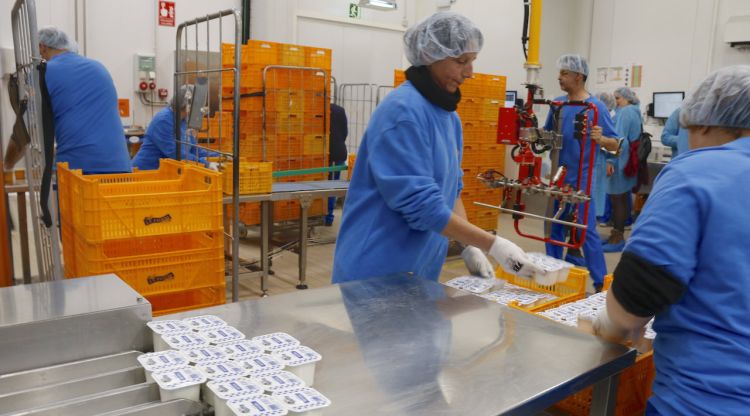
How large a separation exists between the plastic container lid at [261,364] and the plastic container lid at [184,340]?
130 mm

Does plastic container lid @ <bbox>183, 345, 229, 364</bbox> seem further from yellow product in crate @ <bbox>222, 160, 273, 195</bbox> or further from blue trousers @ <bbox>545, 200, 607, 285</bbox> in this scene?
blue trousers @ <bbox>545, 200, 607, 285</bbox>

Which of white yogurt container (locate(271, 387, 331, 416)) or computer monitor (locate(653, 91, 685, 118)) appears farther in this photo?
computer monitor (locate(653, 91, 685, 118))

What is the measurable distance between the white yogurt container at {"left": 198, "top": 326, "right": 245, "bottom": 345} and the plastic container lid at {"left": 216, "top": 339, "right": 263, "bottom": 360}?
0.02m

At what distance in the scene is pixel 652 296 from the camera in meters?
1.27

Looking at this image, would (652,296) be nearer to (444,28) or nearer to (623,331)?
(623,331)

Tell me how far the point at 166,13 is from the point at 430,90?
20.9 feet

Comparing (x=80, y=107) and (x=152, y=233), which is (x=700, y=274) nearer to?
(x=152, y=233)

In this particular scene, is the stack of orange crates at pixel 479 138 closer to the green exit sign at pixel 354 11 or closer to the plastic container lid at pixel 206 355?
the green exit sign at pixel 354 11

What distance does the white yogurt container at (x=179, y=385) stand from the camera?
1.09 metres

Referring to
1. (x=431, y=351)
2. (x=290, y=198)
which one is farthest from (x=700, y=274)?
(x=290, y=198)

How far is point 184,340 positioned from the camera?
130 centimetres

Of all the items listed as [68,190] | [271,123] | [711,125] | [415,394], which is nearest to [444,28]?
[711,125]

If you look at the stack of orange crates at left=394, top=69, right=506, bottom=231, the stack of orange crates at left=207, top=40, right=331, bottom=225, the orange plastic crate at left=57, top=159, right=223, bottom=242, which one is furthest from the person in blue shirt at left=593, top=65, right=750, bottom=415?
the stack of orange crates at left=394, top=69, right=506, bottom=231

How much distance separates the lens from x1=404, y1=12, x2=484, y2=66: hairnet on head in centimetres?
200
